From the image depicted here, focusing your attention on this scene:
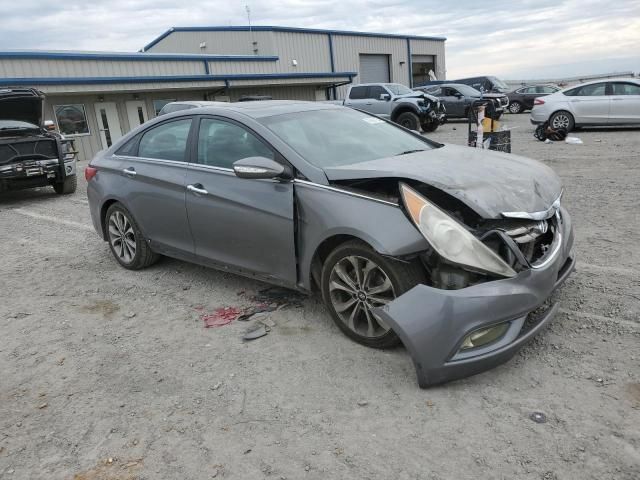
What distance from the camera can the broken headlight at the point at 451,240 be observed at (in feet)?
9.30

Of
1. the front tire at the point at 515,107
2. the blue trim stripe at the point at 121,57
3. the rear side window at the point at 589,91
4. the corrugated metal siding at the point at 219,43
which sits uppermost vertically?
the corrugated metal siding at the point at 219,43

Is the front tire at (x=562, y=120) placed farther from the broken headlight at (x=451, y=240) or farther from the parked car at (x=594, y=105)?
the broken headlight at (x=451, y=240)

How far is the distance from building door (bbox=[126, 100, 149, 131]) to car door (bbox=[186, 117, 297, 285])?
18.9 meters

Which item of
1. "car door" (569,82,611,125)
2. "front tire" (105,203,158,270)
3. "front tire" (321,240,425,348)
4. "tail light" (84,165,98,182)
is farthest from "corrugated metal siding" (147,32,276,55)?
"front tire" (321,240,425,348)

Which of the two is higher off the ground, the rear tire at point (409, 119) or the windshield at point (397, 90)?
the windshield at point (397, 90)

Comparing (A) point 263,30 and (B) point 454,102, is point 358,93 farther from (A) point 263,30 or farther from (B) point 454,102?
(A) point 263,30

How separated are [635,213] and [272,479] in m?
5.48

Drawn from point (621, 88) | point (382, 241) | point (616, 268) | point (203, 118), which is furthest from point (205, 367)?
point (621, 88)

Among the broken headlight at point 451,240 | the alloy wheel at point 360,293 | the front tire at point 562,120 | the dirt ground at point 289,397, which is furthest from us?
the front tire at point 562,120

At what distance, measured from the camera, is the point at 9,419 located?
2.96 metres

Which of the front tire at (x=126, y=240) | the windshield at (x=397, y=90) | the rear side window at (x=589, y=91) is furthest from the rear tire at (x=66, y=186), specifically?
the rear side window at (x=589, y=91)

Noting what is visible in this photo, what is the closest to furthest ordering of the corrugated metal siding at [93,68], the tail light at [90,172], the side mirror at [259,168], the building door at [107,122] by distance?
the side mirror at [259,168] → the tail light at [90,172] → the corrugated metal siding at [93,68] → the building door at [107,122]

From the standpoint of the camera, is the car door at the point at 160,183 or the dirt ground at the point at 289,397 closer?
the dirt ground at the point at 289,397

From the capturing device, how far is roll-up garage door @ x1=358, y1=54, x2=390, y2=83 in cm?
3591
